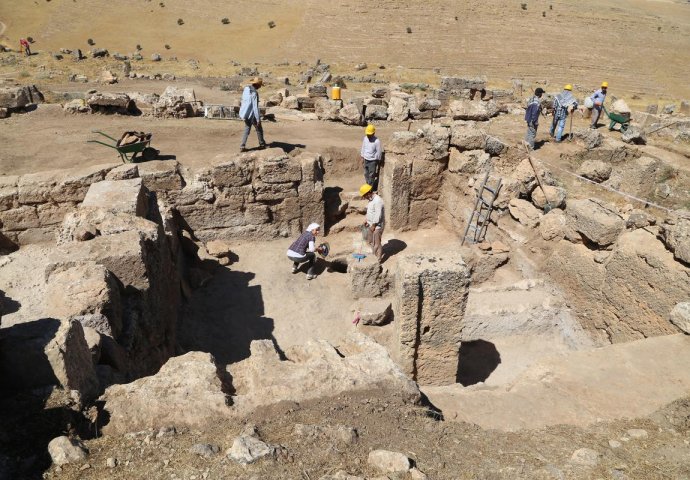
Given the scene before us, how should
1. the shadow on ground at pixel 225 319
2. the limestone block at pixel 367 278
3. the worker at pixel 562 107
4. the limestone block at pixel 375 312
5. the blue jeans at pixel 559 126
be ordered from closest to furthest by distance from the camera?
the shadow on ground at pixel 225 319, the limestone block at pixel 375 312, the limestone block at pixel 367 278, the worker at pixel 562 107, the blue jeans at pixel 559 126

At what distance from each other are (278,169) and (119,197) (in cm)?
355

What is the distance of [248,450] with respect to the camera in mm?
3184

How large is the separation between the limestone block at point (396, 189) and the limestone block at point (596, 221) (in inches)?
153

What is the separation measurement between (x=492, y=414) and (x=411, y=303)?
1.60 meters

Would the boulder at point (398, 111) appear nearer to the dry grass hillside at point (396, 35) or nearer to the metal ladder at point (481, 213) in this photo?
the metal ladder at point (481, 213)

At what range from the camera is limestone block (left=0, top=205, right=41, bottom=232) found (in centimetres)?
826

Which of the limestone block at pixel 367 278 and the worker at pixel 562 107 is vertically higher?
the worker at pixel 562 107

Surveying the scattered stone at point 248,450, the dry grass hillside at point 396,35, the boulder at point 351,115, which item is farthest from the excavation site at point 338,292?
the dry grass hillside at point 396,35

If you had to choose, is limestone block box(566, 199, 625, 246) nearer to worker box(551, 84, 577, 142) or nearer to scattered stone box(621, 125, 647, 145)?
worker box(551, 84, 577, 142)

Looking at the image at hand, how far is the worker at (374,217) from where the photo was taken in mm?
9156

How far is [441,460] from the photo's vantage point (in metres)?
3.60

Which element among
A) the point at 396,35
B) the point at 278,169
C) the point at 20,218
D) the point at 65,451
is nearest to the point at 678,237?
the point at 65,451

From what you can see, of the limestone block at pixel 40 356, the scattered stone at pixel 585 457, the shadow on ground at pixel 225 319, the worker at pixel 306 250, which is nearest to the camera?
the limestone block at pixel 40 356

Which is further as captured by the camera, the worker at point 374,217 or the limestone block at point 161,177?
the limestone block at point 161,177
